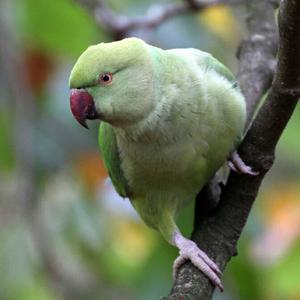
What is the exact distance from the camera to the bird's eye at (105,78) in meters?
1.68

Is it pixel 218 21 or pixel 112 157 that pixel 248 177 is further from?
pixel 218 21

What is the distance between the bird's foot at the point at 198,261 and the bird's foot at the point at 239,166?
19 cm

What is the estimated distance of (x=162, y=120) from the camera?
1.78 meters

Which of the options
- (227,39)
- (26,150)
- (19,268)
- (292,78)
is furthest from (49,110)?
(292,78)

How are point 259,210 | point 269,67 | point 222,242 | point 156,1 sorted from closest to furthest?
1. point 222,242
2. point 269,67
3. point 259,210
4. point 156,1

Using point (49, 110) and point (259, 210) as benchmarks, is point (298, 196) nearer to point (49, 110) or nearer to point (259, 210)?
point (259, 210)

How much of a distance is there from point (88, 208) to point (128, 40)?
98cm

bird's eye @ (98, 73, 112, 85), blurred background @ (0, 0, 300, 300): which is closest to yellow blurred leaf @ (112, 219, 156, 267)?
blurred background @ (0, 0, 300, 300)

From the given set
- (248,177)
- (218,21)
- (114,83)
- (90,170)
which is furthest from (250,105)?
(218,21)

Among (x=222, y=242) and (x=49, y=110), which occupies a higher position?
(x=49, y=110)

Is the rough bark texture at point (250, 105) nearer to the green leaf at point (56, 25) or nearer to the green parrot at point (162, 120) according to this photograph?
the green parrot at point (162, 120)

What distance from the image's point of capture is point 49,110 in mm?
2711

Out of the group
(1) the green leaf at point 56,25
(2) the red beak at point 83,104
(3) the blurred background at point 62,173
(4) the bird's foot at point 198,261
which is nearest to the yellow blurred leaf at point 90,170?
(3) the blurred background at point 62,173

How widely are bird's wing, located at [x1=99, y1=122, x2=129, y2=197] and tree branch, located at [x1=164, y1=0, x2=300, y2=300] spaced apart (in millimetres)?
259
